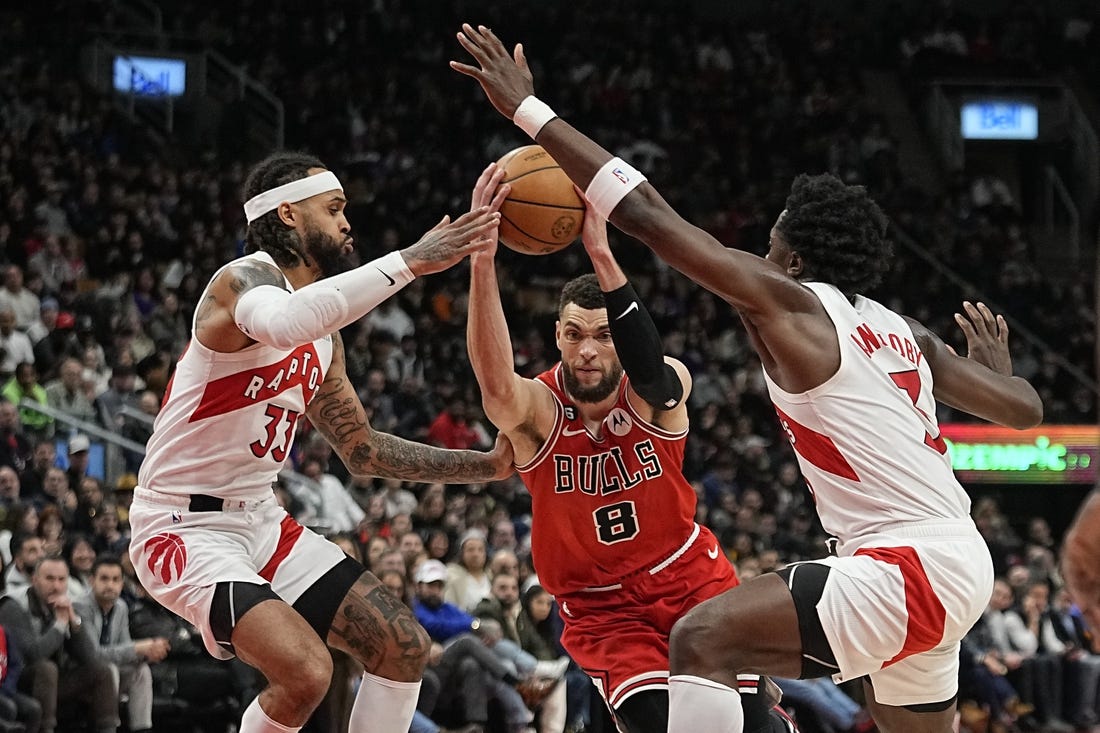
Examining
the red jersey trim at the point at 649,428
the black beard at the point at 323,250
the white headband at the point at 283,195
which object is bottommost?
the red jersey trim at the point at 649,428

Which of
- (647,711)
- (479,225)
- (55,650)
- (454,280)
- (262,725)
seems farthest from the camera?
(454,280)

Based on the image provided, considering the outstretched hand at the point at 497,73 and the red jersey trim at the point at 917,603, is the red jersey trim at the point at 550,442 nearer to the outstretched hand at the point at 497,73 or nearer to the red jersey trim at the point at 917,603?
the outstretched hand at the point at 497,73

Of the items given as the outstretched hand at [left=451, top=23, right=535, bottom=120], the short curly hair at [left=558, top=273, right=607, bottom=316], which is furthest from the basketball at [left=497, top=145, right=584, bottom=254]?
the outstretched hand at [left=451, top=23, right=535, bottom=120]

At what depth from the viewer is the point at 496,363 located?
529cm

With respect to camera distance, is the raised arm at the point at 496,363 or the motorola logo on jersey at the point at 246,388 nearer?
the motorola logo on jersey at the point at 246,388

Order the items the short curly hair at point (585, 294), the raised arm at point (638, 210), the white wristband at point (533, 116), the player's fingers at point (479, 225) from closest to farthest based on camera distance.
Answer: the raised arm at point (638, 210)
the white wristband at point (533, 116)
the player's fingers at point (479, 225)
the short curly hair at point (585, 294)

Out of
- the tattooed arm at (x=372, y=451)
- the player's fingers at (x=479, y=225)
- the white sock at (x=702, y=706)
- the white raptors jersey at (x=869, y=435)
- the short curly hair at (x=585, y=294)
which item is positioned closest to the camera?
the white sock at (x=702, y=706)

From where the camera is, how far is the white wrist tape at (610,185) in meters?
4.58

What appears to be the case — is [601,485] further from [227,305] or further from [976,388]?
[227,305]

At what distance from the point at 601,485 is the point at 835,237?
131 centimetres

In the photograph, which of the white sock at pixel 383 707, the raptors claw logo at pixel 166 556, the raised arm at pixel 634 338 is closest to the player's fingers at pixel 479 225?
the raised arm at pixel 634 338

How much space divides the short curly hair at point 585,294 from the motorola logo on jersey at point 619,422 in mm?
422

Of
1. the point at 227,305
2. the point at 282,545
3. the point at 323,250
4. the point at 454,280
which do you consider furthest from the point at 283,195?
the point at 454,280

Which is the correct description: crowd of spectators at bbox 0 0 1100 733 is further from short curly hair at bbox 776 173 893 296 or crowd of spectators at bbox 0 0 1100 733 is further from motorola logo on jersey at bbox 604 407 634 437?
short curly hair at bbox 776 173 893 296
